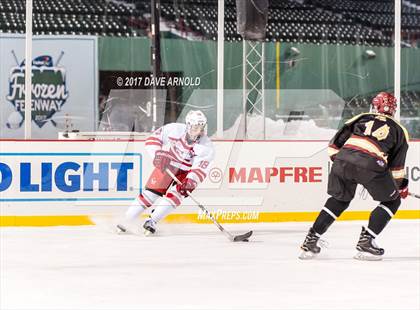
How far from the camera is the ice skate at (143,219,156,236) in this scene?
7.17 m

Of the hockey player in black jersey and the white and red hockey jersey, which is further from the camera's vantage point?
the white and red hockey jersey

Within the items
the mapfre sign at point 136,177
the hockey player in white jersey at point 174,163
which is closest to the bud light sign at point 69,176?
the mapfre sign at point 136,177

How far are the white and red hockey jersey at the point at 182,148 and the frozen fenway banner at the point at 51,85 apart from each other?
823 millimetres

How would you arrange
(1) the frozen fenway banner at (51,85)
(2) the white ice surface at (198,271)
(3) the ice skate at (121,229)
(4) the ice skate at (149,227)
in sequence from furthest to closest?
(1) the frozen fenway banner at (51,85) < (3) the ice skate at (121,229) < (4) the ice skate at (149,227) < (2) the white ice surface at (198,271)

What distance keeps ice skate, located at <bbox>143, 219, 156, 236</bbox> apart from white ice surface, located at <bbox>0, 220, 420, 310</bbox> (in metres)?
0.10

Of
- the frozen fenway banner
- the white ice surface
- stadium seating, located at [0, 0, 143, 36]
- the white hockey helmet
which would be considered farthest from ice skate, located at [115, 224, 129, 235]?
stadium seating, located at [0, 0, 143, 36]

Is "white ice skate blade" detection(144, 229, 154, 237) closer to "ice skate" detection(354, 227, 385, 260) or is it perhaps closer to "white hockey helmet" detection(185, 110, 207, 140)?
"white hockey helmet" detection(185, 110, 207, 140)

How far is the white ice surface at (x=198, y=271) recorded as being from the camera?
173 inches

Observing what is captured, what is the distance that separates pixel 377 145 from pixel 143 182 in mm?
2579

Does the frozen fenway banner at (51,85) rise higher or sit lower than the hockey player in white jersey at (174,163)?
higher

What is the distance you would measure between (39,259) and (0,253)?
359mm

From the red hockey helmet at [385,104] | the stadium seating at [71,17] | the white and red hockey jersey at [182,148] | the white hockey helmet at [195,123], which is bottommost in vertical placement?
the white and red hockey jersey at [182,148]

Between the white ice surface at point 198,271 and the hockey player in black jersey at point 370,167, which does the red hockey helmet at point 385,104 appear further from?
the white ice surface at point 198,271

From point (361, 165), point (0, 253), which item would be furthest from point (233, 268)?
point (0, 253)
